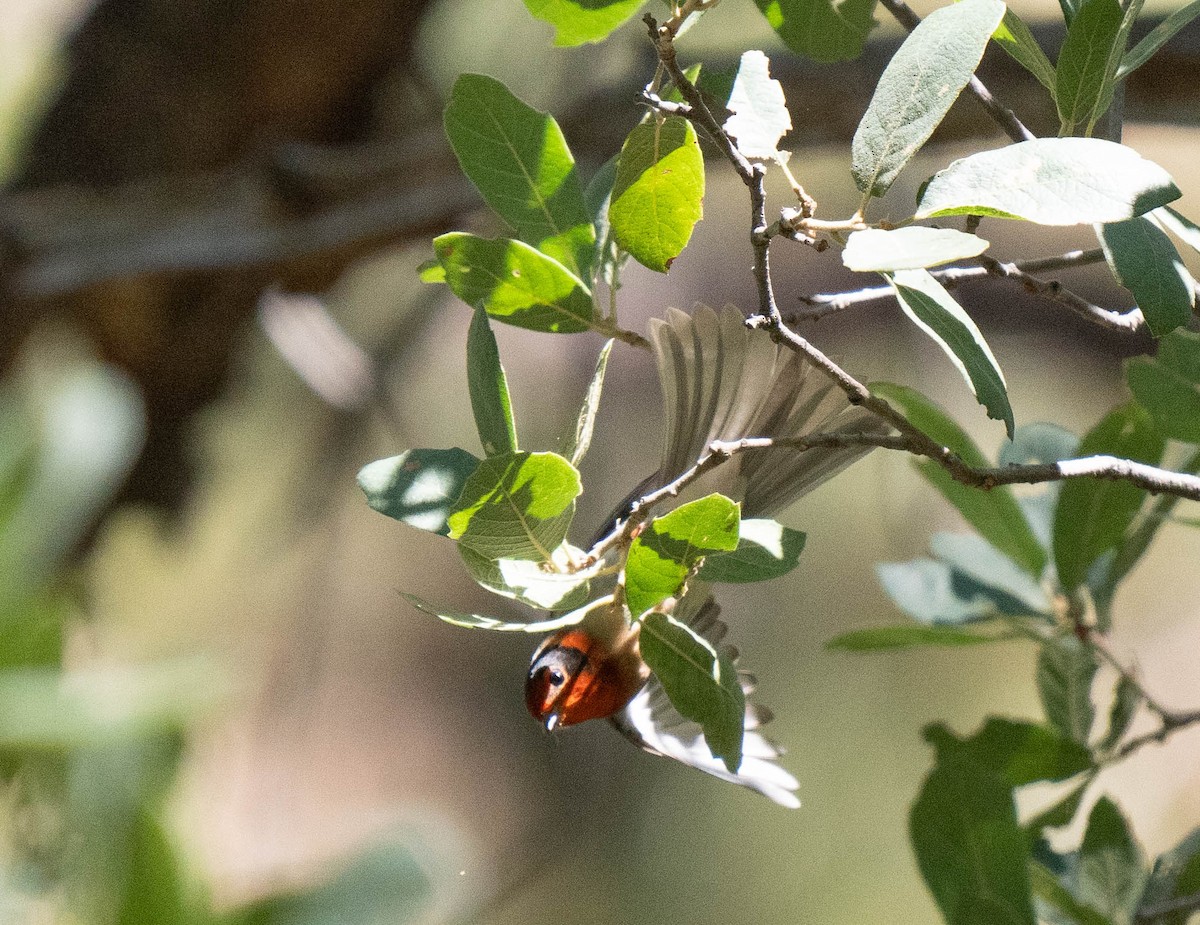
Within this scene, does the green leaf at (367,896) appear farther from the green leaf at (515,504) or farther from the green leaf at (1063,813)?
the green leaf at (1063,813)

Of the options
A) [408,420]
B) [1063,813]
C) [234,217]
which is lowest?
[408,420]

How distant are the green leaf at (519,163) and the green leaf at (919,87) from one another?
7.3 inches

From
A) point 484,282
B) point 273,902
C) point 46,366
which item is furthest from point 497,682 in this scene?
point 273,902

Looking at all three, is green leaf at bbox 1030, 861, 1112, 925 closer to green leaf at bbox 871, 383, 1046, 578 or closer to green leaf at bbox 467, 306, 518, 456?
green leaf at bbox 871, 383, 1046, 578

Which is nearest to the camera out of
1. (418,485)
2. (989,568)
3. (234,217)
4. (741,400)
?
(418,485)

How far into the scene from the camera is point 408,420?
10.9 feet

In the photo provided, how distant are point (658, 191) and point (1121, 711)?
726mm

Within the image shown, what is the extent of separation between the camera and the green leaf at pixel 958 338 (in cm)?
59

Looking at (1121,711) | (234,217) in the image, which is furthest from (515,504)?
(234,217)

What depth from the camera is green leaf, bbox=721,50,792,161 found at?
65 cm

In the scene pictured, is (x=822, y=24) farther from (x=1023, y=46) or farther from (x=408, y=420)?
(x=408, y=420)

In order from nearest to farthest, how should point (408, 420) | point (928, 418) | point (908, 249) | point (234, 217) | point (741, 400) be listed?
1. point (908, 249)
2. point (741, 400)
3. point (928, 418)
4. point (234, 217)
5. point (408, 420)

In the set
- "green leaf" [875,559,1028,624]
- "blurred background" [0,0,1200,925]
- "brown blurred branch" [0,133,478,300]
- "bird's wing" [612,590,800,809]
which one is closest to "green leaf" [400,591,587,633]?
"bird's wing" [612,590,800,809]

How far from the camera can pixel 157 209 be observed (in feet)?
7.80
